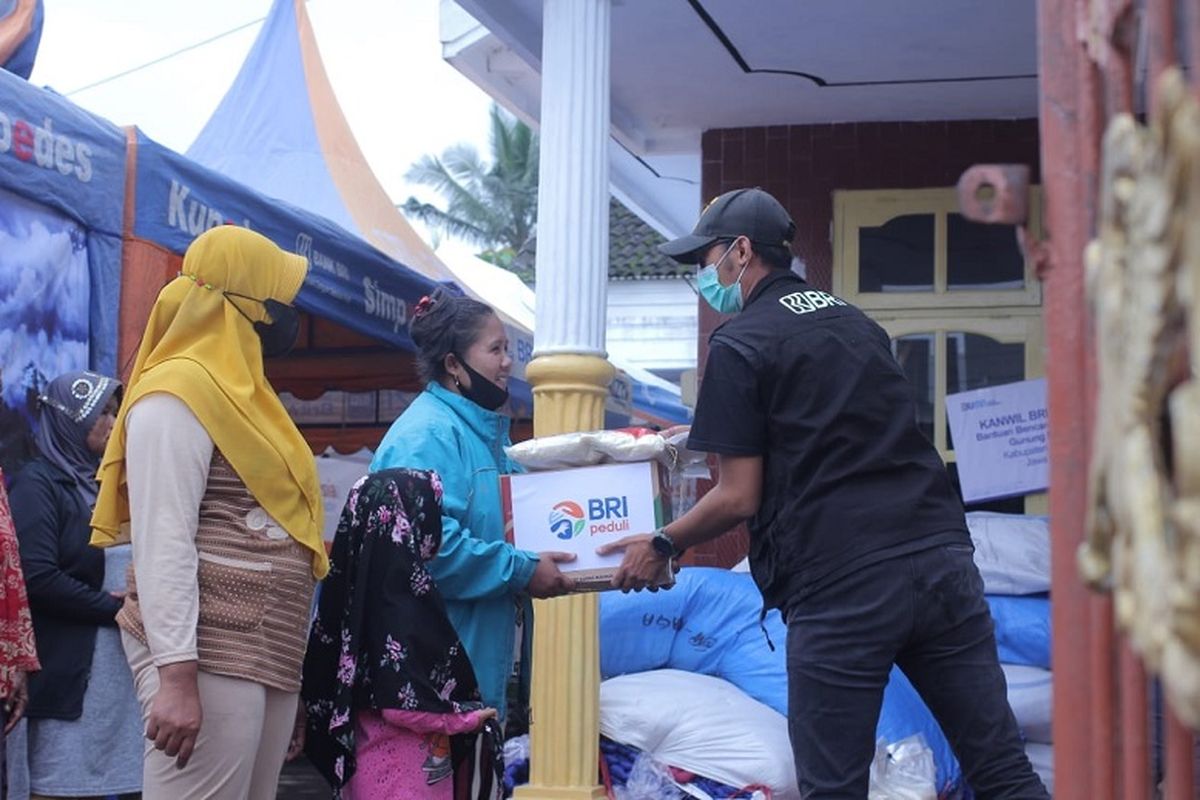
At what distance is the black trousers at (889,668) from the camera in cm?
318

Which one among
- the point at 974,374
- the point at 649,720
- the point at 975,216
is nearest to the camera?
the point at 975,216

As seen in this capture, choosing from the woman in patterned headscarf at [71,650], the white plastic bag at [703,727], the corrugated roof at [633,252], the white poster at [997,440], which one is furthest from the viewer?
the corrugated roof at [633,252]

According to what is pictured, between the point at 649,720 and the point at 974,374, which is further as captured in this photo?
the point at 974,374

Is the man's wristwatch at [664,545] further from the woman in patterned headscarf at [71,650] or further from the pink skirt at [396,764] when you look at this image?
the woman in patterned headscarf at [71,650]

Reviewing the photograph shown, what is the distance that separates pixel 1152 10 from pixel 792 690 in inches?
90.1

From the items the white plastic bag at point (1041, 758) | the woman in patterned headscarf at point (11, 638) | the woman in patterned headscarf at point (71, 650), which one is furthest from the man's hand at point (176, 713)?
the white plastic bag at point (1041, 758)

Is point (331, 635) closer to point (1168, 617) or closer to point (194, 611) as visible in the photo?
point (194, 611)

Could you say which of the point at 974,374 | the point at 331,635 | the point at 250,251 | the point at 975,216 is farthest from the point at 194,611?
the point at 974,374

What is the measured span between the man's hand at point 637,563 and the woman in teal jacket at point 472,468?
0.13 m

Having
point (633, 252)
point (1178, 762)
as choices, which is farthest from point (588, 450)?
point (633, 252)

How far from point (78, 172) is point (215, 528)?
2.31 meters

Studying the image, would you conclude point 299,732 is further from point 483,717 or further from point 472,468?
point 472,468

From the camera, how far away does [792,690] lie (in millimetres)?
3275

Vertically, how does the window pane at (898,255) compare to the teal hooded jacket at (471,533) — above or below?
above
